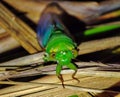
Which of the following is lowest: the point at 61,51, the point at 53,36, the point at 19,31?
the point at 61,51

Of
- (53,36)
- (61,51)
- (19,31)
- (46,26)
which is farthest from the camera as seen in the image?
(46,26)

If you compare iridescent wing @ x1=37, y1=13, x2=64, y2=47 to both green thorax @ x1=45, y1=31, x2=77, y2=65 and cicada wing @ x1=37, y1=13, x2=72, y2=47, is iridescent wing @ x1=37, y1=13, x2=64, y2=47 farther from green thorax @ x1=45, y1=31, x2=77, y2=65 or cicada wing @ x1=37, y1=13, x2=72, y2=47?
green thorax @ x1=45, y1=31, x2=77, y2=65

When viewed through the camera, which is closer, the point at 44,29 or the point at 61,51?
the point at 61,51

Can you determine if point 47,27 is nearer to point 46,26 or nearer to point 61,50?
point 46,26

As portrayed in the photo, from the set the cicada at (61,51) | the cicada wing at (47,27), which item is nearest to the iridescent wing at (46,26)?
the cicada wing at (47,27)

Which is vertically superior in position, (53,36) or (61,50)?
(53,36)

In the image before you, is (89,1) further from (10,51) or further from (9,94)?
(9,94)

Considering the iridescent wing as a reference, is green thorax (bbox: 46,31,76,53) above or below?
below

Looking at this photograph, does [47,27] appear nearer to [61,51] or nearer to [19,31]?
[19,31]

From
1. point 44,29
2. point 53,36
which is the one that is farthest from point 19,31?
point 53,36

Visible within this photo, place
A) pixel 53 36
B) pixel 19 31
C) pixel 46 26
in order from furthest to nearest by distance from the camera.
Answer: pixel 46 26, pixel 19 31, pixel 53 36

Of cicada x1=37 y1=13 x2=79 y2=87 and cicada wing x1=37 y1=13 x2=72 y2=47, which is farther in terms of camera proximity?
cicada wing x1=37 y1=13 x2=72 y2=47

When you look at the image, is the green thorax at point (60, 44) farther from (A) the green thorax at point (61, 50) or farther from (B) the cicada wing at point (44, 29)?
(B) the cicada wing at point (44, 29)

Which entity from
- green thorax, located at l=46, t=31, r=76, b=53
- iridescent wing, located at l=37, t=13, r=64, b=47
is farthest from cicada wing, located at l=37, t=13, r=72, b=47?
green thorax, located at l=46, t=31, r=76, b=53
